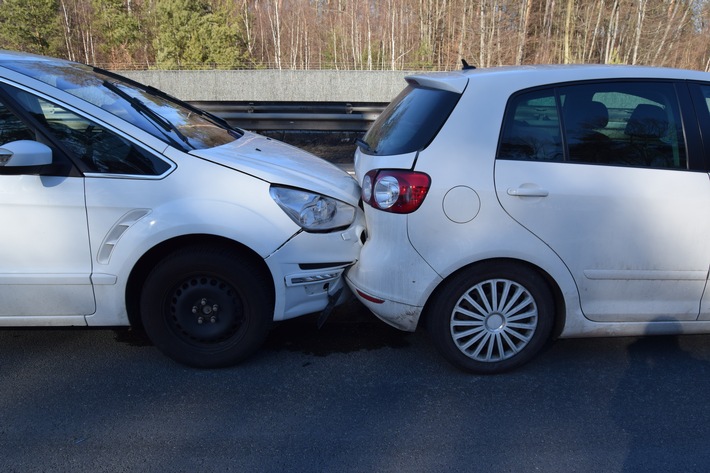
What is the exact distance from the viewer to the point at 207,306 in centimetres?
329

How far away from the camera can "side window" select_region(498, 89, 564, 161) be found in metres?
3.12

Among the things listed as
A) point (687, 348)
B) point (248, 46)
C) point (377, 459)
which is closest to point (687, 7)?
point (248, 46)

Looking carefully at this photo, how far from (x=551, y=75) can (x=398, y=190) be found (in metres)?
1.06

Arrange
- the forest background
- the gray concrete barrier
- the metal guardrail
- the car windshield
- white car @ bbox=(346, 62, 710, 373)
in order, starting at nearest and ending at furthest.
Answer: white car @ bbox=(346, 62, 710, 373)
the car windshield
the metal guardrail
the gray concrete barrier
the forest background

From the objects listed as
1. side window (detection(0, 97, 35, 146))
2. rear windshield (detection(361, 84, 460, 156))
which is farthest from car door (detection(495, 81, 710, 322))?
Answer: side window (detection(0, 97, 35, 146))

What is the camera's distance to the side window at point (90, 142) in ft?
10.3

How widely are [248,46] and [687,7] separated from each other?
2253cm

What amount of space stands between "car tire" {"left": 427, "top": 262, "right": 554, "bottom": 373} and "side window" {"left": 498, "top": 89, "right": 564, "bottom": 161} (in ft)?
2.01

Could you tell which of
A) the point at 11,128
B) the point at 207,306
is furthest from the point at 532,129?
the point at 11,128

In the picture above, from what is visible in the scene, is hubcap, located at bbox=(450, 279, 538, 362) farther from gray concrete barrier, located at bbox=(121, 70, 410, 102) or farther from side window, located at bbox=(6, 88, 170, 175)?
gray concrete barrier, located at bbox=(121, 70, 410, 102)

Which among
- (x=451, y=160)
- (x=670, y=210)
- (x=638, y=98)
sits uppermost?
(x=638, y=98)

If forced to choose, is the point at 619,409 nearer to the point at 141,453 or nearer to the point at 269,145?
the point at 141,453

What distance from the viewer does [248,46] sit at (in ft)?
109

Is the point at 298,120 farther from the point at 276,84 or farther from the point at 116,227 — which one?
the point at 276,84
